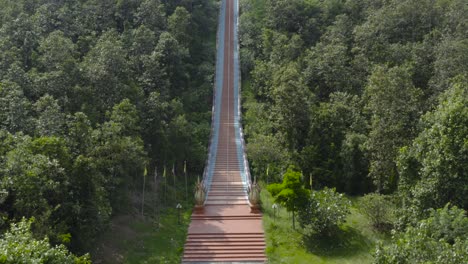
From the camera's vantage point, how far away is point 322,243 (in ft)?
83.7

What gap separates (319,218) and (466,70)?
1577 centimetres

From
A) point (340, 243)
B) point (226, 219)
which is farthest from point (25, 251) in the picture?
point (340, 243)

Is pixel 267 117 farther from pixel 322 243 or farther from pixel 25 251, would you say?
pixel 25 251

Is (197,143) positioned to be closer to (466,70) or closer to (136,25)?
(136,25)

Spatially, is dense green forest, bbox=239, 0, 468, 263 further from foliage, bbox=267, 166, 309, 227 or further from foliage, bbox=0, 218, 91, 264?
foliage, bbox=0, 218, 91, 264

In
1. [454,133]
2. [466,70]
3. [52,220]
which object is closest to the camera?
[52,220]

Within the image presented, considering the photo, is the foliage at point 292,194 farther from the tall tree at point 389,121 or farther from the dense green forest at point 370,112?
the tall tree at point 389,121

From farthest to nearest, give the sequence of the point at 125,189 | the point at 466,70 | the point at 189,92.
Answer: the point at 189,92 → the point at 466,70 → the point at 125,189

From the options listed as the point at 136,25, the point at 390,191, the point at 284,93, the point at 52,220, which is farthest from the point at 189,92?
the point at 52,220

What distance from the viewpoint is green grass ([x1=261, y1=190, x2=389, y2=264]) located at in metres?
24.2

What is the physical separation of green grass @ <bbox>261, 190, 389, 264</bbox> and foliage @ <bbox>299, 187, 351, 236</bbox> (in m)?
0.64

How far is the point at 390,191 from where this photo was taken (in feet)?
95.4

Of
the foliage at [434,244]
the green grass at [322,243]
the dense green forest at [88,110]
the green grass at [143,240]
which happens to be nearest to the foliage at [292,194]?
the green grass at [322,243]

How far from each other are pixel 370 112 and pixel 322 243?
37.5ft
